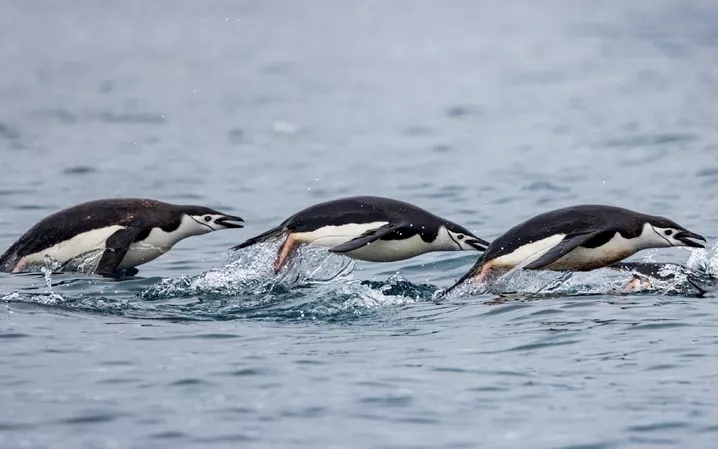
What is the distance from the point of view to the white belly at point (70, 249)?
12844 millimetres

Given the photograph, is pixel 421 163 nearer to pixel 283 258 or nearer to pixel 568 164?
pixel 568 164

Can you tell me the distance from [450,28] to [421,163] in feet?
121

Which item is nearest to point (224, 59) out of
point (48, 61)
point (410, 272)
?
point (48, 61)

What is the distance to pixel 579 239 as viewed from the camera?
11656mm

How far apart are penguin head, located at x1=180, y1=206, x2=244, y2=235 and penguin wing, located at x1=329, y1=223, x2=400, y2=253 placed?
1427mm

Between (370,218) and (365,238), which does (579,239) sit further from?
(370,218)

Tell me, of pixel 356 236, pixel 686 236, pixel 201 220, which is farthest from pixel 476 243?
pixel 201 220

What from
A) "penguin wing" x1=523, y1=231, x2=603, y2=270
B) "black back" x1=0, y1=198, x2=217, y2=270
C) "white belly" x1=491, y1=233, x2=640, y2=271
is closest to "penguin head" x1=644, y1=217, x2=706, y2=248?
"white belly" x1=491, y1=233, x2=640, y2=271

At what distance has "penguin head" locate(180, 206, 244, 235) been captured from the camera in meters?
13.4

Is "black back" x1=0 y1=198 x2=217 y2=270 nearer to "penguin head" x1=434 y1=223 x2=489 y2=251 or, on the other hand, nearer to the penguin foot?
the penguin foot

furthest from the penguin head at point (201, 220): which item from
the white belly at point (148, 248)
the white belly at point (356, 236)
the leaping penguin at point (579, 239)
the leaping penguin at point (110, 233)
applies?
the leaping penguin at point (579, 239)

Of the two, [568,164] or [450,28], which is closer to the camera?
[568,164]

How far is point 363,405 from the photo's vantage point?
Result: 8453 millimetres

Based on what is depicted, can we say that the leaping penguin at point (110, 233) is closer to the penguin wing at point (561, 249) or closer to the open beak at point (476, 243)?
the open beak at point (476, 243)
